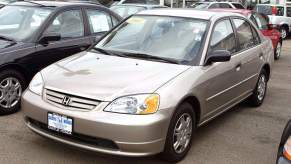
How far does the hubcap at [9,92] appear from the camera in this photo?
5469mm

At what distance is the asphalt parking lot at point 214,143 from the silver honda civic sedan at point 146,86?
308 millimetres

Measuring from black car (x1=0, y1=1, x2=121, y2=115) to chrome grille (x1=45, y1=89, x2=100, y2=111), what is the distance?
167 centimetres

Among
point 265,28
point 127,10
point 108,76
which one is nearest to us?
point 108,76

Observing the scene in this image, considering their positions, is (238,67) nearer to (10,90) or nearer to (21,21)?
(10,90)

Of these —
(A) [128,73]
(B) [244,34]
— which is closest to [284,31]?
(B) [244,34]

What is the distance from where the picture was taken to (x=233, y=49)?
18.1 feet

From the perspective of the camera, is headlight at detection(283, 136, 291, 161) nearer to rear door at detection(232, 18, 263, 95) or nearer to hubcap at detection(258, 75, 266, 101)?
rear door at detection(232, 18, 263, 95)

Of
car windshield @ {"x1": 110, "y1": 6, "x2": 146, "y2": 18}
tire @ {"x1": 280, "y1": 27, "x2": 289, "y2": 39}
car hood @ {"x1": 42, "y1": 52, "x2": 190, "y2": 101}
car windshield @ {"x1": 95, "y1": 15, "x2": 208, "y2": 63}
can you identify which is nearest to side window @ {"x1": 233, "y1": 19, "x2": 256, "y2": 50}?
car windshield @ {"x1": 95, "y1": 15, "x2": 208, "y2": 63}

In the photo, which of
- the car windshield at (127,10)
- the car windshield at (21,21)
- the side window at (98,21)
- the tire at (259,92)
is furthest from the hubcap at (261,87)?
the car windshield at (127,10)

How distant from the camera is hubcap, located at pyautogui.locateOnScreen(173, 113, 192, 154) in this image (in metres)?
4.23

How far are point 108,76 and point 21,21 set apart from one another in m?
2.67

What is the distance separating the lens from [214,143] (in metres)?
4.95

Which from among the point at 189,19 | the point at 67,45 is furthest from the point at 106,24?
the point at 189,19

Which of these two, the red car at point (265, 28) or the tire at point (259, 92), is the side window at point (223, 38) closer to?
the tire at point (259, 92)
